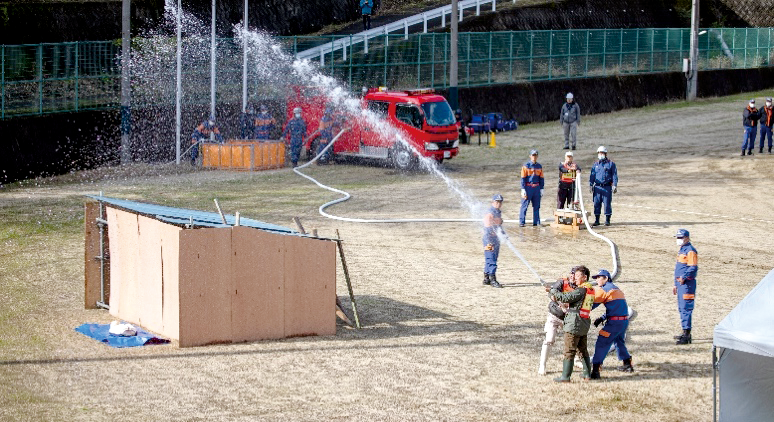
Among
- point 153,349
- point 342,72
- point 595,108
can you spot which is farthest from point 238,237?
point 595,108

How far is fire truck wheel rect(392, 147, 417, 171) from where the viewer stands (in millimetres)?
33250

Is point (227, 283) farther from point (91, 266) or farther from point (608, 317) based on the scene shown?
point (608, 317)

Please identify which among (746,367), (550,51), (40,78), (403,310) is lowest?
(403,310)

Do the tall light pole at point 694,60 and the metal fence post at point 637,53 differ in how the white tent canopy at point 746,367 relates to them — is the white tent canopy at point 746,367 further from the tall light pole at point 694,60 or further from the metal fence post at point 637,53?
the metal fence post at point 637,53

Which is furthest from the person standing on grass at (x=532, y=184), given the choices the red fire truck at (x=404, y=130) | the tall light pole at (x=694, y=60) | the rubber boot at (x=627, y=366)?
the tall light pole at (x=694, y=60)

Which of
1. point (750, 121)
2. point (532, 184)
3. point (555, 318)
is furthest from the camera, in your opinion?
point (750, 121)

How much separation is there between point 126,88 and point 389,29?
56.0 ft

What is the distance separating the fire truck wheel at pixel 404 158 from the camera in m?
33.2

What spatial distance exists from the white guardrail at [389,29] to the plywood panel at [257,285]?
2433 centimetres

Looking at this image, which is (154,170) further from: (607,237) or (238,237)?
(238,237)

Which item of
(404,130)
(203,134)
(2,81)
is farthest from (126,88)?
(404,130)

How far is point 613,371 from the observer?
15.0 metres

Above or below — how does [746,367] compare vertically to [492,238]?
below

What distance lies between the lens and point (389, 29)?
155 ft
